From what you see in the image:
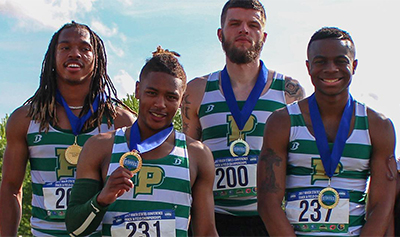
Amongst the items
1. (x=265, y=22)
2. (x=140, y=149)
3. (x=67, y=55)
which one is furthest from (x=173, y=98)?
(x=265, y=22)

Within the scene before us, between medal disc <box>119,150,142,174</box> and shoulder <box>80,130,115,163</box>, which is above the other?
shoulder <box>80,130,115,163</box>

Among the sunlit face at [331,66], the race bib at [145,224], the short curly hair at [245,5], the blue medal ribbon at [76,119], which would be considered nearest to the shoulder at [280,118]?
the sunlit face at [331,66]

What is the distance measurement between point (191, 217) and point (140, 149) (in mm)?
673

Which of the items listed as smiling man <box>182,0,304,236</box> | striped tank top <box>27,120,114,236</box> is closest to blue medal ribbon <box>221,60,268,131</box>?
smiling man <box>182,0,304,236</box>

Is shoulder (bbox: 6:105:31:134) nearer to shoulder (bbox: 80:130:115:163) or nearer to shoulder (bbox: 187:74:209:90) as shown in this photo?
shoulder (bbox: 80:130:115:163)

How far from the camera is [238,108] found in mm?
5238

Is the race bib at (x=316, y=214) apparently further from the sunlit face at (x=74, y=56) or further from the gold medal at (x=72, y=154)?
the sunlit face at (x=74, y=56)

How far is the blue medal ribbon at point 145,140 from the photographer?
13.3ft

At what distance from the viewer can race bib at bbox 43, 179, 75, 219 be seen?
4.57 meters

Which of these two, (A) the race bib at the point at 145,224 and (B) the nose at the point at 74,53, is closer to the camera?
(A) the race bib at the point at 145,224

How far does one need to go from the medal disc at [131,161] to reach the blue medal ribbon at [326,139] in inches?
57.0

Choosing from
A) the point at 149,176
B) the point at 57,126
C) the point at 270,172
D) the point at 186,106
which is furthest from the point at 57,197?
the point at 270,172

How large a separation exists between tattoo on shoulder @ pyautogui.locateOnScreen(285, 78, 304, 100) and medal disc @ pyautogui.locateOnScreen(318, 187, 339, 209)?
4.59 ft

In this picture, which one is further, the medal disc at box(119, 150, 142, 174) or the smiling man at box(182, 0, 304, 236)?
the smiling man at box(182, 0, 304, 236)
